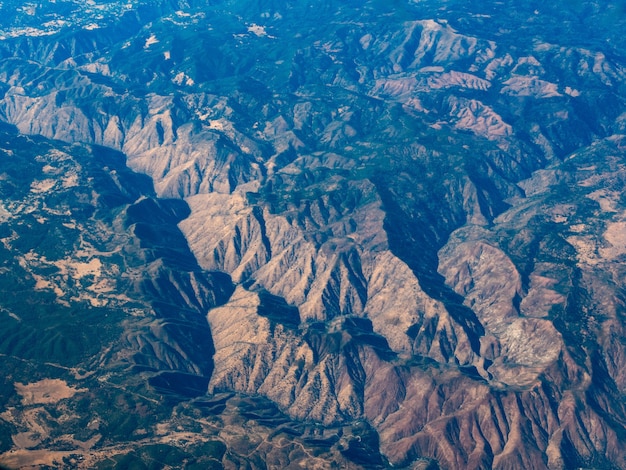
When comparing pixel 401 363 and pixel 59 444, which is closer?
pixel 59 444

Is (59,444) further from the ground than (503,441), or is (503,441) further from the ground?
(59,444)

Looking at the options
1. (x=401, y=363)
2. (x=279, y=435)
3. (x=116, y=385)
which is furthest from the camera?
(x=401, y=363)

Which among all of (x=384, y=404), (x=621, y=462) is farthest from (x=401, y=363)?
(x=621, y=462)

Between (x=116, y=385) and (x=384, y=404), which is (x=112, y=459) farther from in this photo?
(x=384, y=404)

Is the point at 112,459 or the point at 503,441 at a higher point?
the point at 112,459

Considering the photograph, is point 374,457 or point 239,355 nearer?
point 374,457

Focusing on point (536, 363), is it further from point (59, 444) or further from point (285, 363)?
point (59, 444)

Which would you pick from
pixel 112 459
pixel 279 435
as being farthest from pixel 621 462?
pixel 112 459

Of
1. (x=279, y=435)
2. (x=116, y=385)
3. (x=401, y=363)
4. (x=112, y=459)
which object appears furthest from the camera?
(x=401, y=363)

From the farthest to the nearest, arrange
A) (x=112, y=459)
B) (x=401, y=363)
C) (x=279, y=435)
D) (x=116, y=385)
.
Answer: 1. (x=401, y=363)
2. (x=116, y=385)
3. (x=279, y=435)
4. (x=112, y=459)
